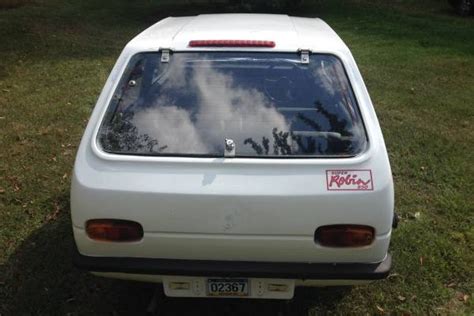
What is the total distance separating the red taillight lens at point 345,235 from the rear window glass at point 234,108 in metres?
0.36

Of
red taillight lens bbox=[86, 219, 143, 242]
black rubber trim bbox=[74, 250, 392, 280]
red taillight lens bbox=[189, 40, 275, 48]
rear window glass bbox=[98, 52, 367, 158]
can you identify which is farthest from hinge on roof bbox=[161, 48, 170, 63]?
black rubber trim bbox=[74, 250, 392, 280]

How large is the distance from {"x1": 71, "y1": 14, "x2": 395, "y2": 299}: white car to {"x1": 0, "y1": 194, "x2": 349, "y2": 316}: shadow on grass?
23.5 inches

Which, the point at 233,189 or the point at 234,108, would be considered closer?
the point at 233,189

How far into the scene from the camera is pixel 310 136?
8.84 feet

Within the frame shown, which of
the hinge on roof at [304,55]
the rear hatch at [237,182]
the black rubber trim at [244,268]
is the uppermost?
the hinge on roof at [304,55]

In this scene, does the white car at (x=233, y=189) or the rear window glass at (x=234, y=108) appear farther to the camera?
the rear window glass at (x=234, y=108)

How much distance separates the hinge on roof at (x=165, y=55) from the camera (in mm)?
2986

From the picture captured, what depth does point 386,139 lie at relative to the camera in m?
5.98

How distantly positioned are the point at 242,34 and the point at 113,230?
1392mm

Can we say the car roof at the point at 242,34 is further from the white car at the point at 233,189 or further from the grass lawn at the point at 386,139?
the grass lawn at the point at 386,139

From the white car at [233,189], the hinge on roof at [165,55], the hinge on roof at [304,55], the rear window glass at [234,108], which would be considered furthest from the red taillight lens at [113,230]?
the hinge on roof at [304,55]

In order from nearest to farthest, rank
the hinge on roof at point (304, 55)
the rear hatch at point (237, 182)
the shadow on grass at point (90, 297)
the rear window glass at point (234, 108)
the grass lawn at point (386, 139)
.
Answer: the rear hatch at point (237, 182) → the rear window glass at point (234, 108) → the hinge on roof at point (304, 55) → the shadow on grass at point (90, 297) → the grass lawn at point (386, 139)

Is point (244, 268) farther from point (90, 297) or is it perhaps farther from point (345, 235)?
point (90, 297)

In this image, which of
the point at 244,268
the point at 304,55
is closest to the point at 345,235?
the point at 244,268
